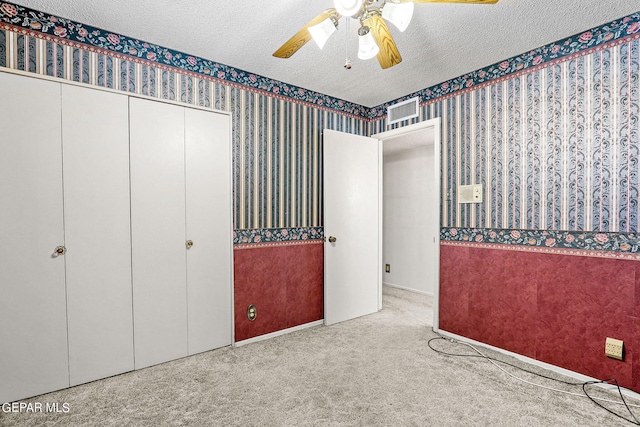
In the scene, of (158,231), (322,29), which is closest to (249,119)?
(158,231)

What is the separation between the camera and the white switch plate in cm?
281

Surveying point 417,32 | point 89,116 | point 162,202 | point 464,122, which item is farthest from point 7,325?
point 464,122

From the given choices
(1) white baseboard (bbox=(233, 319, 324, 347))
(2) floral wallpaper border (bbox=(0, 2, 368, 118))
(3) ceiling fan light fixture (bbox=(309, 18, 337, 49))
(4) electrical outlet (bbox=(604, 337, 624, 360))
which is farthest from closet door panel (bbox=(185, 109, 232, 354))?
(4) electrical outlet (bbox=(604, 337, 624, 360))

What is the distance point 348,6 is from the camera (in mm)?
1468

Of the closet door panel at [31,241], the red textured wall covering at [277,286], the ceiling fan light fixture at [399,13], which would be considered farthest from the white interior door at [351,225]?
the closet door panel at [31,241]

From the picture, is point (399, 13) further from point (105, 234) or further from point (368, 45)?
point (105, 234)

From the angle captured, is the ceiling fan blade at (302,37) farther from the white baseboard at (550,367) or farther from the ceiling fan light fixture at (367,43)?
the white baseboard at (550,367)

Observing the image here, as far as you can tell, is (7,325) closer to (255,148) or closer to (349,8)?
(255,148)

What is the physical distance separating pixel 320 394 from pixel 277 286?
1182 mm

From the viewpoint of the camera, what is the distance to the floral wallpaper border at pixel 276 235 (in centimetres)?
284

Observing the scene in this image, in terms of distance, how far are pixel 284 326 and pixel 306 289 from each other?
42 centimetres

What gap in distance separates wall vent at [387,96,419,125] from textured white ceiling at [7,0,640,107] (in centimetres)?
45

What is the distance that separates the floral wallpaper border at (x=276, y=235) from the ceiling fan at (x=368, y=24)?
1.57 m

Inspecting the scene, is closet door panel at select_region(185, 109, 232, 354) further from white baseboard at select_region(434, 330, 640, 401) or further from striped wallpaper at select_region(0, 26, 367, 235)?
white baseboard at select_region(434, 330, 640, 401)
